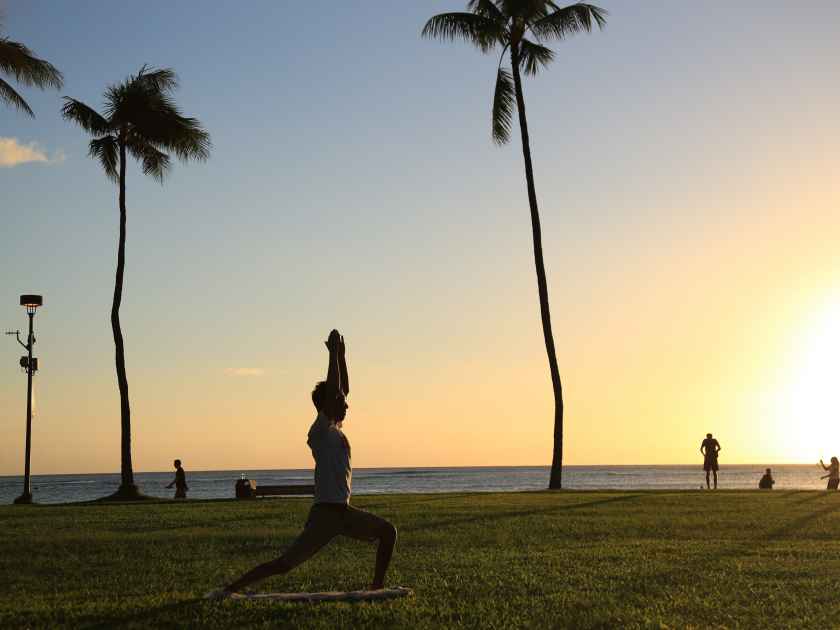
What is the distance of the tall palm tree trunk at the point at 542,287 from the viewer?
34.8 meters

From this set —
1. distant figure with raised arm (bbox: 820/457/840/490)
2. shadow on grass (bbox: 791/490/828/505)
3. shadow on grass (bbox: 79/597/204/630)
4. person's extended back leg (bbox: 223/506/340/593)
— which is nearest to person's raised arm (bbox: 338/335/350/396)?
person's extended back leg (bbox: 223/506/340/593)

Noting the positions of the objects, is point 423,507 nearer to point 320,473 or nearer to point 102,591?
point 102,591

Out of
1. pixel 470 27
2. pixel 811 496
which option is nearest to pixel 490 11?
pixel 470 27

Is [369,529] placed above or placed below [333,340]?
below

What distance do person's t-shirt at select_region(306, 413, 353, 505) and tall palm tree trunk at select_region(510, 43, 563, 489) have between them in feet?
82.1

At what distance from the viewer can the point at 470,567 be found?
13164mm

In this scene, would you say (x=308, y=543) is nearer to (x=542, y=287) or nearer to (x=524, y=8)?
(x=542, y=287)

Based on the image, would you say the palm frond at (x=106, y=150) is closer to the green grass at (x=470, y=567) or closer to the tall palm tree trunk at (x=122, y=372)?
the tall palm tree trunk at (x=122, y=372)

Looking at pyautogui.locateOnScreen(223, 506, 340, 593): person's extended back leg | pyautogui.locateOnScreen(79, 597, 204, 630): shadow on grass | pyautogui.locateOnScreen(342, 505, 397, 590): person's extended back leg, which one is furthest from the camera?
pyautogui.locateOnScreen(342, 505, 397, 590): person's extended back leg

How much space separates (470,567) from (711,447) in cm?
2389

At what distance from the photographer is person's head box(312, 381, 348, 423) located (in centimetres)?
952

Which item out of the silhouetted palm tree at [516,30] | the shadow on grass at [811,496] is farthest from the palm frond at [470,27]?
the shadow on grass at [811,496]

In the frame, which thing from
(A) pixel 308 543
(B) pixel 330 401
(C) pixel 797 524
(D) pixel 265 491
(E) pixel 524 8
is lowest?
(D) pixel 265 491

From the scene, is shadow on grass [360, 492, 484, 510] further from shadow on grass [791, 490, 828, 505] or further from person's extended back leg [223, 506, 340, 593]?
person's extended back leg [223, 506, 340, 593]
